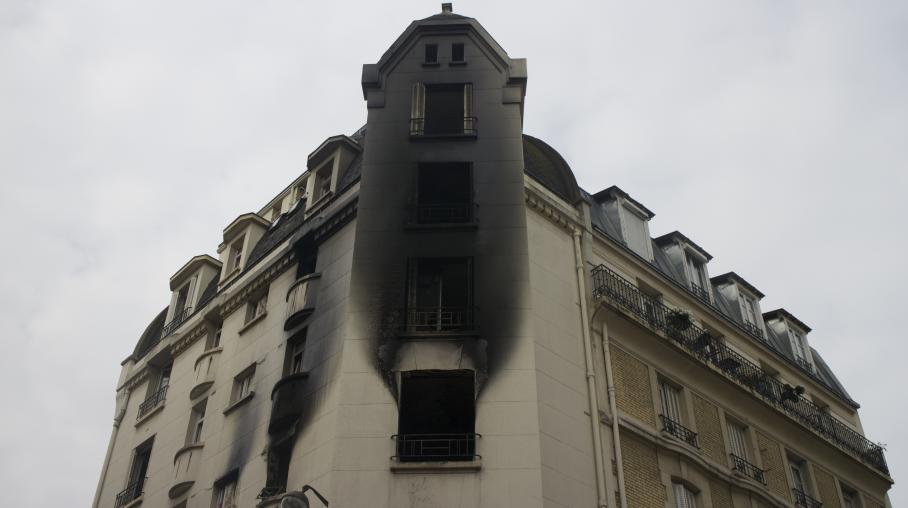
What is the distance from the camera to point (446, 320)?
24.9m

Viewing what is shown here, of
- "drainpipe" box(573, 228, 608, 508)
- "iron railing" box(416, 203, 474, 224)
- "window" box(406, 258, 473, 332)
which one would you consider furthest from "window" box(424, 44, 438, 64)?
"window" box(406, 258, 473, 332)

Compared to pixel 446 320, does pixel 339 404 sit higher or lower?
lower

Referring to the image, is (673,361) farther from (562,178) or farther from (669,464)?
(562,178)

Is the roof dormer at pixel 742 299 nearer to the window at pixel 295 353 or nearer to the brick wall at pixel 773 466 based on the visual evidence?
the brick wall at pixel 773 466

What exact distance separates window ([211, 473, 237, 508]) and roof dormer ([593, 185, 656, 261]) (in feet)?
46.4

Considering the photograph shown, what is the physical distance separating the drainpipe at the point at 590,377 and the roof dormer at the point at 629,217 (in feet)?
13.6

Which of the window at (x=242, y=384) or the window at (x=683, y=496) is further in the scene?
the window at (x=242, y=384)

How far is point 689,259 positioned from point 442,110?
1142cm

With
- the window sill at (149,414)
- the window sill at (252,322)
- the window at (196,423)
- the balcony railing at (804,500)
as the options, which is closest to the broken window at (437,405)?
the window sill at (252,322)

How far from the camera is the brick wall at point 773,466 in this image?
100ft

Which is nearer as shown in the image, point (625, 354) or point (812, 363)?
point (625, 354)

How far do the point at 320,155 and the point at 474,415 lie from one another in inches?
475

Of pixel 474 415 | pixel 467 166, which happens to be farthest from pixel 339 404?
pixel 467 166

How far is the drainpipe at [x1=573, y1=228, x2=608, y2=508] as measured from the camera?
2375 centimetres
